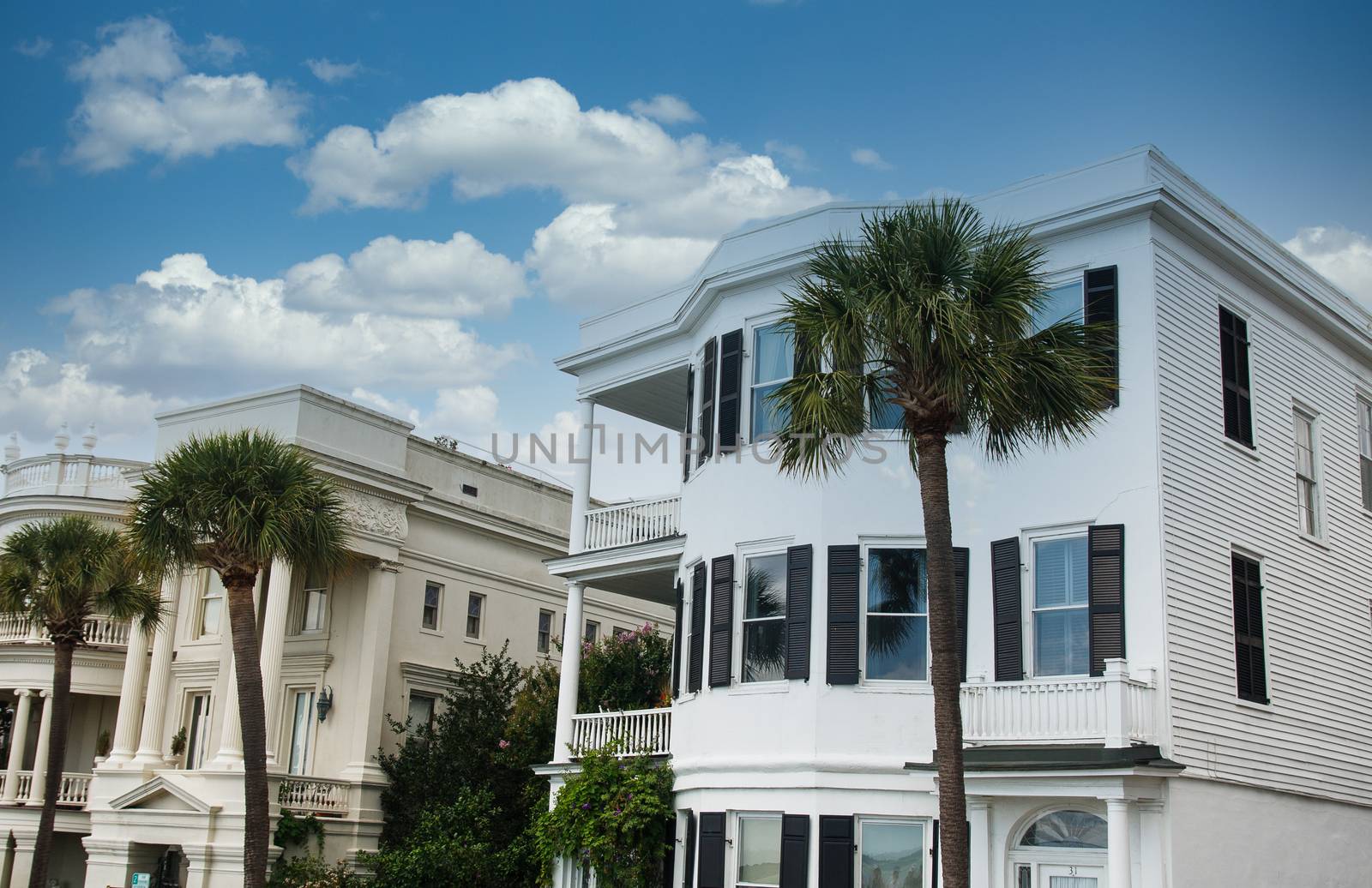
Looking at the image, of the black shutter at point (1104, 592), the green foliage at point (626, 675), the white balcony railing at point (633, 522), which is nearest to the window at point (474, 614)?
the green foliage at point (626, 675)

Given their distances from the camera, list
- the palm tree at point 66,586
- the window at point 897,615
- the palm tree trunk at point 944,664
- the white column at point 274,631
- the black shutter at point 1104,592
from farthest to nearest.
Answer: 1. the white column at point 274,631
2. the palm tree at point 66,586
3. the window at point 897,615
4. the black shutter at point 1104,592
5. the palm tree trunk at point 944,664

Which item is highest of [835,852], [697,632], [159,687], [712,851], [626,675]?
[697,632]

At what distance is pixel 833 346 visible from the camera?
16.5 metres

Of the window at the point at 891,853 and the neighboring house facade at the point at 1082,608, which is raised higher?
the neighboring house facade at the point at 1082,608

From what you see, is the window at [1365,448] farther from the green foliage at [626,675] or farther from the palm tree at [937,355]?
the green foliage at [626,675]

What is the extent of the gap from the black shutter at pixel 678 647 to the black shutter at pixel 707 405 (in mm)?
2279

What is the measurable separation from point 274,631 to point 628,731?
11089 millimetres

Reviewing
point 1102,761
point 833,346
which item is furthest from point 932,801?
point 833,346

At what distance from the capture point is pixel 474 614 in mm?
37250

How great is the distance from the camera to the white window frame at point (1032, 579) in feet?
62.7

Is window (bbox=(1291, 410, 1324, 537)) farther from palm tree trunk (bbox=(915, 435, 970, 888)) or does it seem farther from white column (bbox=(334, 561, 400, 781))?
white column (bbox=(334, 561, 400, 781))

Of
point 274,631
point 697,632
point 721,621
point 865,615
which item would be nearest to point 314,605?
point 274,631

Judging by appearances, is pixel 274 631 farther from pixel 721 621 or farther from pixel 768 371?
pixel 768 371

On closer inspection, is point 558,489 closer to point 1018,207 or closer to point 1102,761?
point 1018,207
